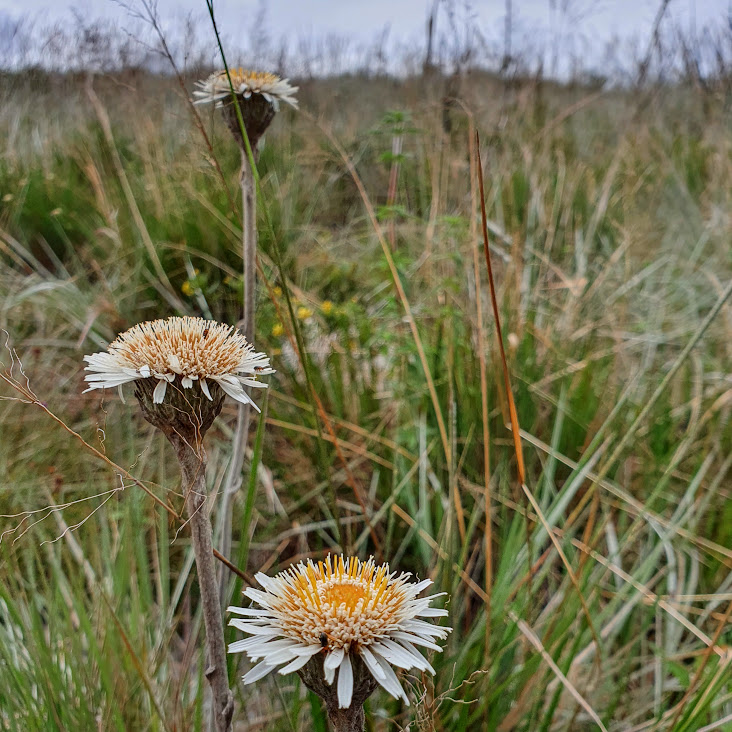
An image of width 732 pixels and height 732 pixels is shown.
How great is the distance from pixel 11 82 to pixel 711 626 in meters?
2.62

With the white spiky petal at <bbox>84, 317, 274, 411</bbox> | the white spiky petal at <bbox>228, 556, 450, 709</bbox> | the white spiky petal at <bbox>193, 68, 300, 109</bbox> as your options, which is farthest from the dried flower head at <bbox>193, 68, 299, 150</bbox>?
the white spiky petal at <bbox>228, 556, 450, 709</bbox>

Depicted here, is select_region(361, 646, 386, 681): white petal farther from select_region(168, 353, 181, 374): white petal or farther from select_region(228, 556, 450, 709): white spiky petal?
select_region(168, 353, 181, 374): white petal

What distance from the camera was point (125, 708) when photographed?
3.07ft

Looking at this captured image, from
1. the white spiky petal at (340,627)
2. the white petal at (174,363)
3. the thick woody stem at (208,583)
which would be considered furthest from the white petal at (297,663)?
the white petal at (174,363)

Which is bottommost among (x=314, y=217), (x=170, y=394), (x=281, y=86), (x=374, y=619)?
(x=314, y=217)

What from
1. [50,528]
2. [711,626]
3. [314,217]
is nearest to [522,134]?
[314,217]

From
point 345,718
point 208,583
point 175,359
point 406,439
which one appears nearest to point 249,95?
point 175,359

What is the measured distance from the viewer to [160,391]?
54 centimetres

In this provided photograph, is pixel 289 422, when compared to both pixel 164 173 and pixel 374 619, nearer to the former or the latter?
pixel 374 619

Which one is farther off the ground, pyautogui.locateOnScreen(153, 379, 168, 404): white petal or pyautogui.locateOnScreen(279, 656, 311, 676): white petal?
pyautogui.locateOnScreen(153, 379, 168, 404): white petal

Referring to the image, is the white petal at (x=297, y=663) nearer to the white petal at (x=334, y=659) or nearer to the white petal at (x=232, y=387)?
the white petal at (x=334, y=659)

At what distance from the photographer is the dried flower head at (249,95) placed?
82cm

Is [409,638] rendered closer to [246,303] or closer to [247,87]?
[246,303]

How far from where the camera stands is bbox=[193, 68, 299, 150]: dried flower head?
0.82m
